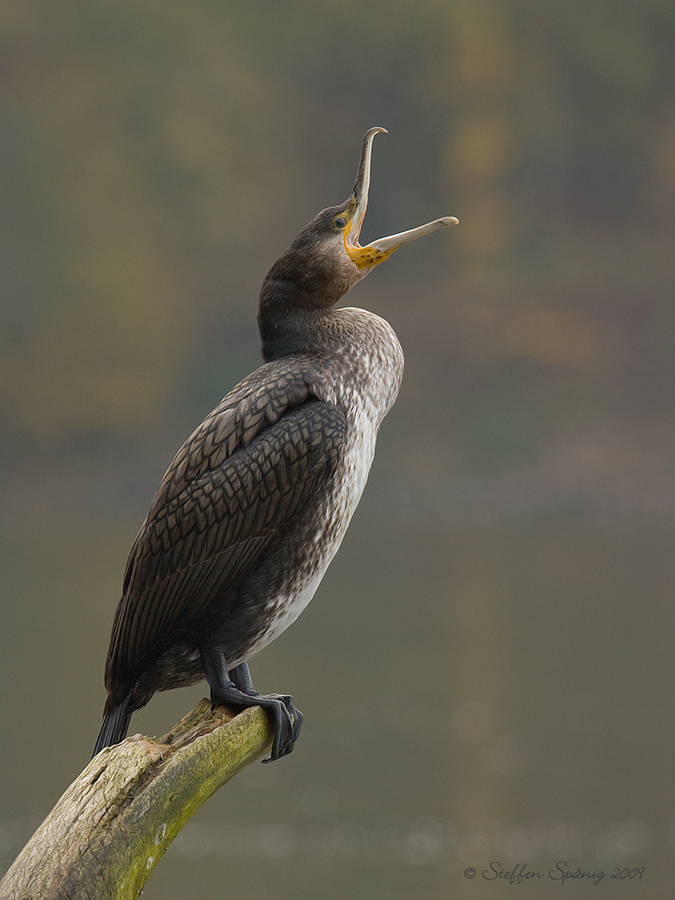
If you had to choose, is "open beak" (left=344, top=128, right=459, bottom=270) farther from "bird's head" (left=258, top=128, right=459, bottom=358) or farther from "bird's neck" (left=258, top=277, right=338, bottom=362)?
"bird's neck" (left=258, top=277, right=338, bottom=362)

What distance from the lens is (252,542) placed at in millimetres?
2527

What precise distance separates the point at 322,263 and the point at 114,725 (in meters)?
1.35

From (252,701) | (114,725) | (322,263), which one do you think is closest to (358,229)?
(322,263)

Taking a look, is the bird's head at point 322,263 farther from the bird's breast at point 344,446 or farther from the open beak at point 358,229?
the bird's breast at point 344,446

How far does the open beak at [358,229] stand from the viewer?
109 inches

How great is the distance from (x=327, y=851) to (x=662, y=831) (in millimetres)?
3244

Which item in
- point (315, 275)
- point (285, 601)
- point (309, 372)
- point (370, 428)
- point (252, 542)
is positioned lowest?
point (285, 601)

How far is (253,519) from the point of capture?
252 cm

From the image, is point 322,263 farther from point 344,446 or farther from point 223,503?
point 223,503

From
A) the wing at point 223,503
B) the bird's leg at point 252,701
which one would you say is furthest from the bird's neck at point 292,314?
the bird's leg at point 252,701

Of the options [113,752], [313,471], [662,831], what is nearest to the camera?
[113,752]

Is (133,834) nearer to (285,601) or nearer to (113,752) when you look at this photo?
(113,752)

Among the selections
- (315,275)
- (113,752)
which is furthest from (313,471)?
(113,752)

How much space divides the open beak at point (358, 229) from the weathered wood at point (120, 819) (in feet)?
4.28
